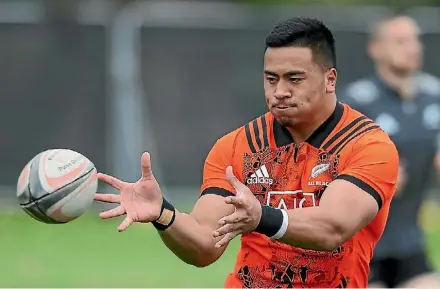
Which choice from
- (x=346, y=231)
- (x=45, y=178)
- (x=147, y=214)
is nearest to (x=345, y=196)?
(x=346, y=231)

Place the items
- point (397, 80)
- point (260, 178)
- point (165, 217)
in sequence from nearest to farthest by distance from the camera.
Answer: point (165, 217), point (260, 178), point (397, 80)

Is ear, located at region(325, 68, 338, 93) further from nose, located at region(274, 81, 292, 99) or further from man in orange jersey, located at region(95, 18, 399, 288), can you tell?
nose, located at region(274, 81, 292, 99)

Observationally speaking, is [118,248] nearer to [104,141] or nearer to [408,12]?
[104,141]

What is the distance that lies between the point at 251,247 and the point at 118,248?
7397 mm

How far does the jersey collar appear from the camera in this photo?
612cm

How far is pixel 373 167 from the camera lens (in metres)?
5.96

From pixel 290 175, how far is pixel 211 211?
0.47 m

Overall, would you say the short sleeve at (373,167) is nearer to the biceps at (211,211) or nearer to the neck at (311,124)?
the neck at (311,124)

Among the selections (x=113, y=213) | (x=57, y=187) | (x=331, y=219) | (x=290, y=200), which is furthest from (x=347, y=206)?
(x=57, y=187)

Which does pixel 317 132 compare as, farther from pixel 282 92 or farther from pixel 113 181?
pixel 113 181

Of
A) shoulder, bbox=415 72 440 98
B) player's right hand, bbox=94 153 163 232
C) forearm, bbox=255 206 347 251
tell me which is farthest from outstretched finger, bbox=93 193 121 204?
shoulder, bbox=415 72 440 98

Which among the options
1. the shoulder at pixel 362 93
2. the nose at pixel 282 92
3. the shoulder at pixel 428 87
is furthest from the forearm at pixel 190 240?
the shoulder at pixel 428 87

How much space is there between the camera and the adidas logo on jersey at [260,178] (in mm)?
6055

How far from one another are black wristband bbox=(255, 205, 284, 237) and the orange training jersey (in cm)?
47
